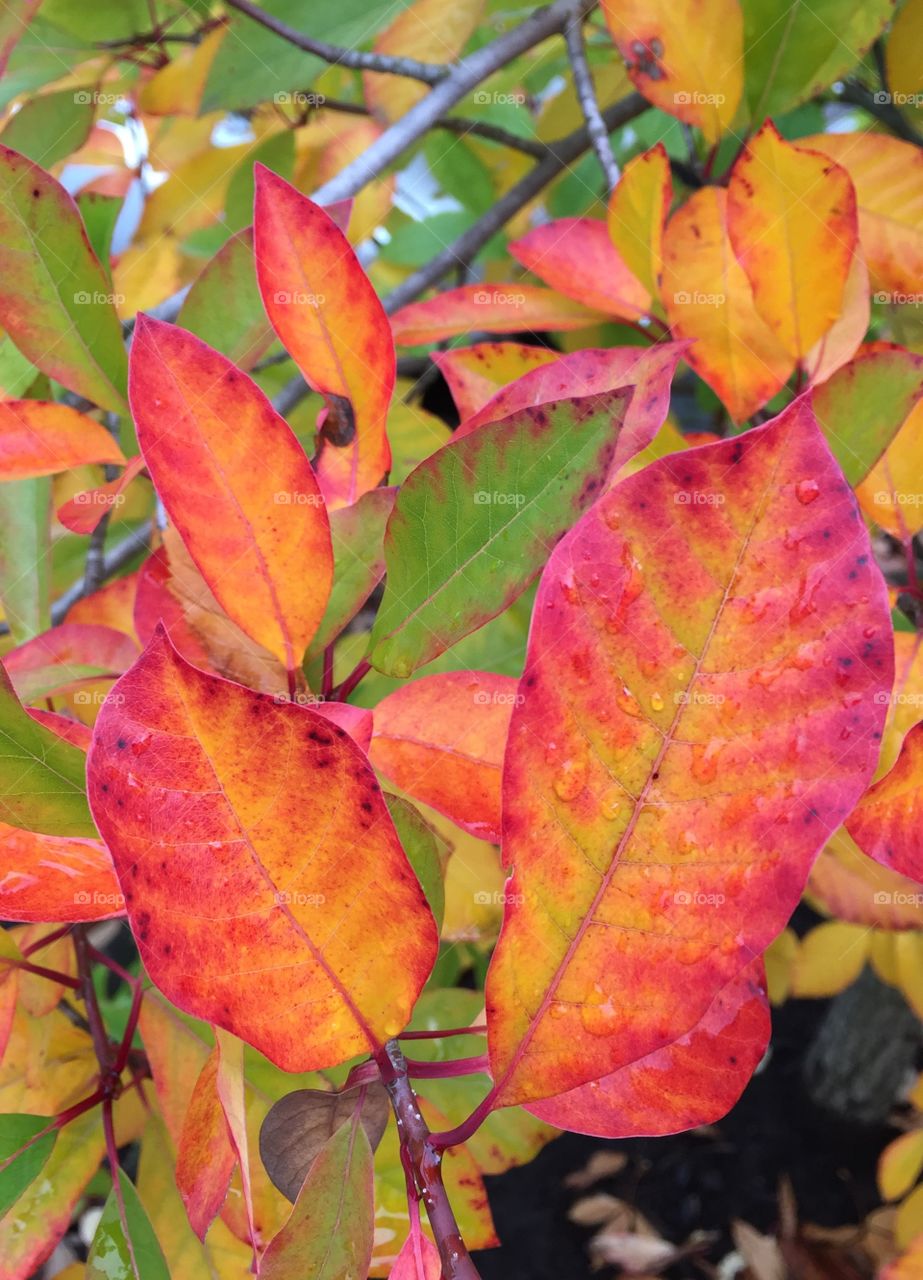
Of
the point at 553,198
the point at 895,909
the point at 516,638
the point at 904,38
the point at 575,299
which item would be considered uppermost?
the point at 904,38

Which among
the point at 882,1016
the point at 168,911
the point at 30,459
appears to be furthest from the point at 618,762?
the point at 882,1016

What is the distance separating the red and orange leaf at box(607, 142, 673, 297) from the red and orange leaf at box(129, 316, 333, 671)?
0.30m

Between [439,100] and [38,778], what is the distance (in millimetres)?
603

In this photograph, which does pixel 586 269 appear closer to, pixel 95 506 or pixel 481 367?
pixel 481 367

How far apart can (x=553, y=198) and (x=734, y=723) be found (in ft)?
3.67

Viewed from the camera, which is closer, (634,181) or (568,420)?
(568,420)

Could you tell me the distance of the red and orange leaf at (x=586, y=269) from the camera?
0.64 m

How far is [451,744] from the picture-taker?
0.41 m

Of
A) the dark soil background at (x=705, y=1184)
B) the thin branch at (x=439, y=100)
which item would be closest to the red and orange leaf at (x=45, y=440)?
the thin branch at (x=439, y=100)

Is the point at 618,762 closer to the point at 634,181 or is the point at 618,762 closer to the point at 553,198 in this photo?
the point at 634,181

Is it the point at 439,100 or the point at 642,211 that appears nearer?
the point at 642,211

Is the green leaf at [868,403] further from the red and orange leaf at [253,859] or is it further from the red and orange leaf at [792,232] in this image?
the red and orange leaf at [253,859]

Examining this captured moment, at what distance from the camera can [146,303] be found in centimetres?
92

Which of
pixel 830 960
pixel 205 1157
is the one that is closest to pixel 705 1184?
pixel 830 960
